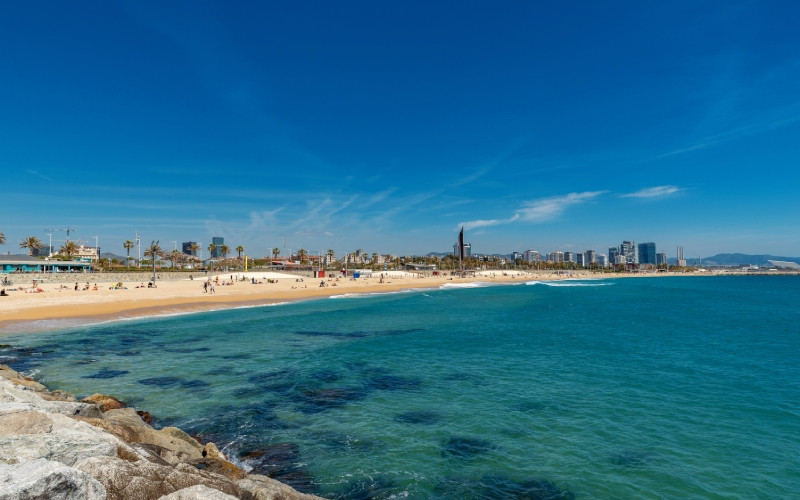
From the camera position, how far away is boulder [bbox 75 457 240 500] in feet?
20.1

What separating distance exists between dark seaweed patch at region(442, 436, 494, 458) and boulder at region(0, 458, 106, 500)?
877 centimetres

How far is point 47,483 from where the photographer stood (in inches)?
218

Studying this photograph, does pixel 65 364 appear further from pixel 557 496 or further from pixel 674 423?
pixel 674 423

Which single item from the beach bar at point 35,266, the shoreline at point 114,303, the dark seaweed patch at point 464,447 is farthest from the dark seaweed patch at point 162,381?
the beach bar at point 35,266

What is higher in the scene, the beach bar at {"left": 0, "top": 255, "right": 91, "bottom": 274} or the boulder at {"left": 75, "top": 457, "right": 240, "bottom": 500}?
the beach bar at {"left": 0, "top": 255, "right": 91, "bottom": 274}

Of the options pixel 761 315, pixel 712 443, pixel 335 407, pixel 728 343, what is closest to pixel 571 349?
pixel 728 343

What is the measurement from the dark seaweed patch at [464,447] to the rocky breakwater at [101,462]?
204 inches

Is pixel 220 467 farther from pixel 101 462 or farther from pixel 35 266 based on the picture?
pixel 35 266

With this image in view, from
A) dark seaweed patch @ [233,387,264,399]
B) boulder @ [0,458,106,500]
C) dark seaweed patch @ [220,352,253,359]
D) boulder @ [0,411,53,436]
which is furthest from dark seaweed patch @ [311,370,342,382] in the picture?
boulder @ [0,458,106,500]

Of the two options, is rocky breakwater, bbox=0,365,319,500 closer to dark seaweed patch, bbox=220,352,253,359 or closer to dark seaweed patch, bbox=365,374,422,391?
dark seaweed patch, bbox=365,374,422,391

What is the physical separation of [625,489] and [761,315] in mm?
51001

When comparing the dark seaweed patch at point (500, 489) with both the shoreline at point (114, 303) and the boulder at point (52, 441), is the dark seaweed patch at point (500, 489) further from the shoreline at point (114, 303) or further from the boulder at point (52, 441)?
the shoreline at point (114, 303)

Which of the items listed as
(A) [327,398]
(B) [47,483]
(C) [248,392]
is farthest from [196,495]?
(C) [248,392]

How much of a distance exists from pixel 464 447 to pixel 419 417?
2684 millimetres
